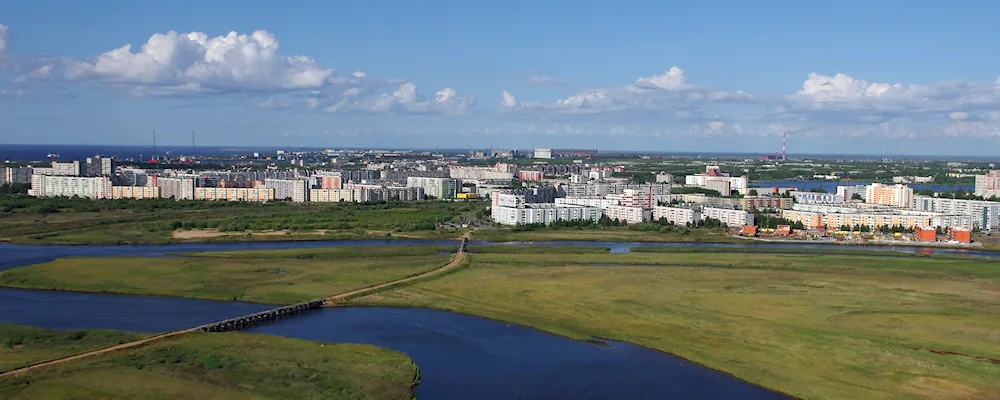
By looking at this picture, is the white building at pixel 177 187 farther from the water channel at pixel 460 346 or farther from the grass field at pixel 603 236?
the water channel at pixel 460 346

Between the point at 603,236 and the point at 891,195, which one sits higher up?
the point at 891,195

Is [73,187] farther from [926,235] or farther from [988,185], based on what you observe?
[988,185]

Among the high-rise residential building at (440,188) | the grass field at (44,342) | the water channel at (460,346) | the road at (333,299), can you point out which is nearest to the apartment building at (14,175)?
the high-rise residential building at (440,188)

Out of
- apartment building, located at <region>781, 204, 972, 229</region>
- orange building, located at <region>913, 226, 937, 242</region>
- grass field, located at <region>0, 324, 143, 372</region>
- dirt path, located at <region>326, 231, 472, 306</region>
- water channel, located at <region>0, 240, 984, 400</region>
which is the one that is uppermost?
apartment building, located at <region>781, 204, 972, 229</region>

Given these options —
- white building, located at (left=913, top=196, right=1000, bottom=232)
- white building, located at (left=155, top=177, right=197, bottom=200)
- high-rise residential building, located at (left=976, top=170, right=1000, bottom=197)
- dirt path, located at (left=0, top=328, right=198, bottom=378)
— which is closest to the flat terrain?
white building, located at (left=155, top=177, right=197, bottom=200)

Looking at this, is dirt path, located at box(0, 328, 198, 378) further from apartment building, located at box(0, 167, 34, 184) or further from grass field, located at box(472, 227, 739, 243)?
apartment building, located at box(0, 167, 34, 184)

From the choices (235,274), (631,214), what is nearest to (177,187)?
(631,214)

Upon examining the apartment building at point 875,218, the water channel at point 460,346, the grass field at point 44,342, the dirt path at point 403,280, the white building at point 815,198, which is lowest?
the water channel at point 460,346
